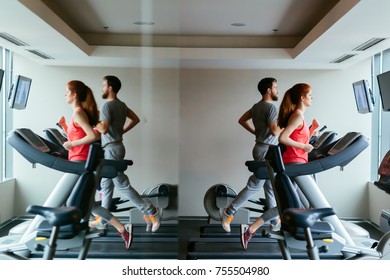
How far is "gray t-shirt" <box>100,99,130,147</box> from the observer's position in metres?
3.49

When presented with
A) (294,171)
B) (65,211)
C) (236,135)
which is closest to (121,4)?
(236,135)

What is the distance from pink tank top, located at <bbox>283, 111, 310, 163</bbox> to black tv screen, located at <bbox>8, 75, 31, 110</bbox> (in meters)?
1.91

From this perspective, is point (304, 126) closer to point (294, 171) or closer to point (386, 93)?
point (294, 171)

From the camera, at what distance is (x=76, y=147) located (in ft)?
11.4

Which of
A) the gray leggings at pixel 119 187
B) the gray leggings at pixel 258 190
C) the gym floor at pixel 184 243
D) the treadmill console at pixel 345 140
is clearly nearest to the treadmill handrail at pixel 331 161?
the treadmill console at pixel 345 140

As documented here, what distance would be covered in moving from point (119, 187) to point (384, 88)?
→ 2.07 metres

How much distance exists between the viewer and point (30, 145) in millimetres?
3455

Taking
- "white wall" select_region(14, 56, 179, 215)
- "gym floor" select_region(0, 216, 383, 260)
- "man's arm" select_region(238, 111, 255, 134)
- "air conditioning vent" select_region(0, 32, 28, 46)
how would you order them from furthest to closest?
1. "man's arm" select_region(238, 111, 255, 134)
2. "gym floor" select_region(0, 216, 383, 260)
3. "white wall" select_region(14, 56, 179, 215)
4. "air conditioning vent" select_region(0, 32, 28, 46)

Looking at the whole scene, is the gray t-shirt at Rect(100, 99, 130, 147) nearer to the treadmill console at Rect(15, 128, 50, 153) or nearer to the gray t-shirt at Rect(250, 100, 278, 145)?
the treadmill console at Rect(15, 128, 50, 153)

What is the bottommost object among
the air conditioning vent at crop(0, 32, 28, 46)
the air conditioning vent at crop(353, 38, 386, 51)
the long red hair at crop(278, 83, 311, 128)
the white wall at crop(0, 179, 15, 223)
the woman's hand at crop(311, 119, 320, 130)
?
the white wall at crop(0, 179, 15, 223)

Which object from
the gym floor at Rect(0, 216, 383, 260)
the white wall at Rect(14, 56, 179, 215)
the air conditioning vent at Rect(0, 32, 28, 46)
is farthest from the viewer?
the gym floor at Rect(0, 216, 383, 260)

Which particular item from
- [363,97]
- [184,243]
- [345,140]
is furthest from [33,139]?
[363,97]

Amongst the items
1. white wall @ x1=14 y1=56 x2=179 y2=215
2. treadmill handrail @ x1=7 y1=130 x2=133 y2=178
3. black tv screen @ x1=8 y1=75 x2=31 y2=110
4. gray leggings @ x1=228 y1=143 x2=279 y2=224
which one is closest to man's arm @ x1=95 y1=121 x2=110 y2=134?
white wall @ x1=14 y1=56 x2=179 y2=215

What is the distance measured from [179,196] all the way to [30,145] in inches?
44.8
